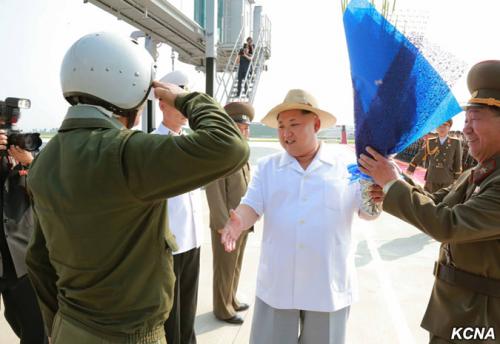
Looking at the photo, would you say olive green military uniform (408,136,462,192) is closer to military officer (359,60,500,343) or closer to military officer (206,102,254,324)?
military officer (206,102,254,324)

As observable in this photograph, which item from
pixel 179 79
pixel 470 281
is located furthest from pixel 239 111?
pixel 470 281

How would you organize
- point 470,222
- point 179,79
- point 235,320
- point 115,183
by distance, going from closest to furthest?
point 115,183 → point 470,222 → point 179,79 → point 235,320

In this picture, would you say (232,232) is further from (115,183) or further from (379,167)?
(115,183)

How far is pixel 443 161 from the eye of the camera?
711 centimetres

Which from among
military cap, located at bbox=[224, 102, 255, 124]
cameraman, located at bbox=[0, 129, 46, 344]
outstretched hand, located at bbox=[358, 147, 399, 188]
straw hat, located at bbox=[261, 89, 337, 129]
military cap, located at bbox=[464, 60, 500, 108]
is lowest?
cameraman, located at bbox=[0, 129, 46, 344]

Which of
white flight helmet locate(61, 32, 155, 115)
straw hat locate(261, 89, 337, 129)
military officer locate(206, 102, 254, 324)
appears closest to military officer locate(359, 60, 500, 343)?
straw hat locate(261, 89, 337, 129)

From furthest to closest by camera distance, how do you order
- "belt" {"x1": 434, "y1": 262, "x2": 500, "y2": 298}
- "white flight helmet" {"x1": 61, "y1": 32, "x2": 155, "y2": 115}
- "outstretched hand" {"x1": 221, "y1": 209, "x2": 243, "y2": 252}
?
"outstretched hand" {"x1": 221, "y1": 209, "x2": 243, "y2": 252} → "belt" {"x1": 434, "y1": 262, "x2": 500, "y2": 298} → "white flight helmet" {"x1": 61, "y1": 32, "x2": 155, "y2": 115}

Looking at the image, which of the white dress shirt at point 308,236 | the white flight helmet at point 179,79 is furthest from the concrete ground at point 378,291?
the white flight helmet at point 179,79

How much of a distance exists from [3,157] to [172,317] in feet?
5.51

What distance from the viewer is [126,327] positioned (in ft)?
4.27

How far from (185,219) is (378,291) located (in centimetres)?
270

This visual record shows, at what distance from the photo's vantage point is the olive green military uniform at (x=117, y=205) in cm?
116

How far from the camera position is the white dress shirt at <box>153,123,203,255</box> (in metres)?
2.80

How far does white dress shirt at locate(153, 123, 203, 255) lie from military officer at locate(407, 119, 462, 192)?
5.40m
